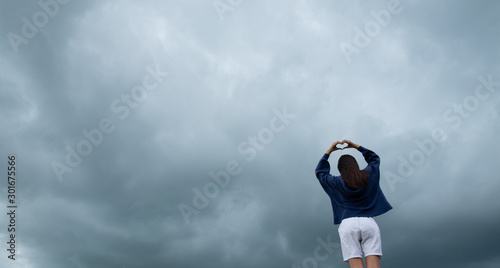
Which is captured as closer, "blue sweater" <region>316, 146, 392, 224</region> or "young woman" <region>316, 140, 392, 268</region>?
"young woman" <region>316, 140, 392, 268</region>

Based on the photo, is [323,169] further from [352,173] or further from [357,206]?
[357,206]

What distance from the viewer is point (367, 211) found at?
8016mm

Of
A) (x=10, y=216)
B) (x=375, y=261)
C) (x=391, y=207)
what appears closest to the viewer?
(x=375, y=261)

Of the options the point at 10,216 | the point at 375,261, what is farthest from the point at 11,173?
the point at 375,261

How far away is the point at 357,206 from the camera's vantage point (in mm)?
8047

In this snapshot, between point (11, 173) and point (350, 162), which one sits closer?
point (350, 162)

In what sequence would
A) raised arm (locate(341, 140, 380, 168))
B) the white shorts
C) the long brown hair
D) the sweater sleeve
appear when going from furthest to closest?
the sweater sleeve
raised arm (locate(341, 140, 380, 168))
the long brown hair
the white shorts

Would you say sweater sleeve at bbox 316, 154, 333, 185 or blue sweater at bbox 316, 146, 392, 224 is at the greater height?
sweater sleeve at bbox 316, 154, 333, 185

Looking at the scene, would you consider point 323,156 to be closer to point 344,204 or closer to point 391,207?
point 344,204

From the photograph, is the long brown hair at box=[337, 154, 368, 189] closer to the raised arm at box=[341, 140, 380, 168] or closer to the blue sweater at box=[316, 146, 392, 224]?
the blue sweater at box=[316, 146, 392, 224]

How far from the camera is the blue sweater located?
8.02 meters

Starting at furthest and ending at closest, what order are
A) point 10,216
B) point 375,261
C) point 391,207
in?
point 10,216 → point 391,207 → point 375,261

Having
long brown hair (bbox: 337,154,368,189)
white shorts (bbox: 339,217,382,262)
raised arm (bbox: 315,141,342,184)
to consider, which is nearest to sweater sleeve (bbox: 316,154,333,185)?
raised arm (bbox: 315,141,342,184)

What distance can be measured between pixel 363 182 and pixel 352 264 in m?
1.59
